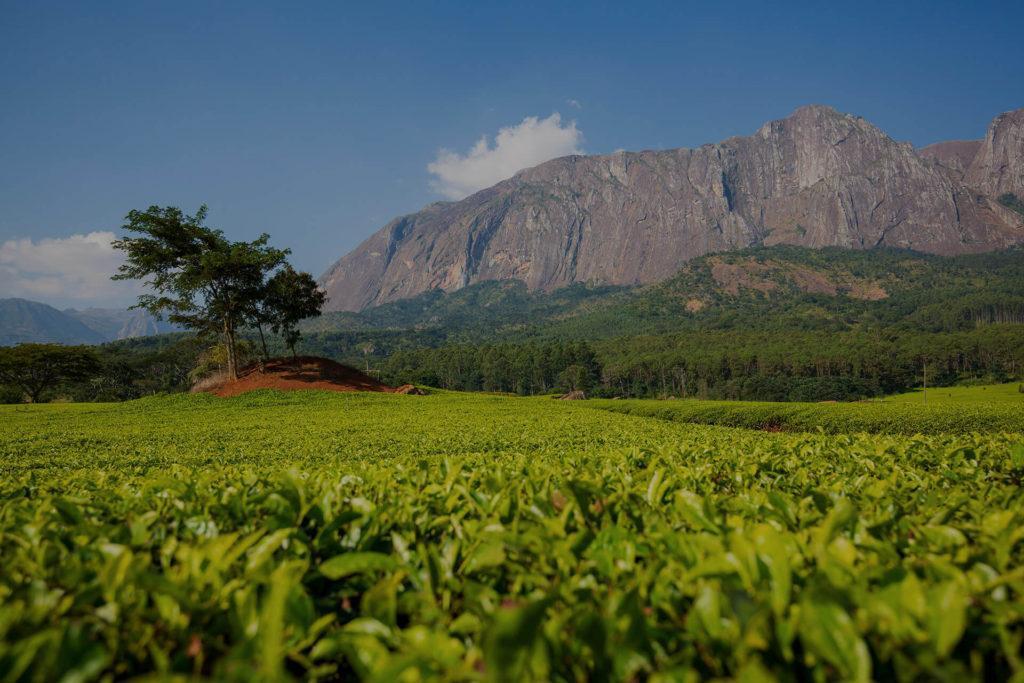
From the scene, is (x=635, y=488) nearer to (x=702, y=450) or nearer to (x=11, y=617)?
(x=11, y=617)

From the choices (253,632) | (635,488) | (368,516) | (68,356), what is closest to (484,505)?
(368,516)

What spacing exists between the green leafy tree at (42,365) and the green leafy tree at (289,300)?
33704 mm

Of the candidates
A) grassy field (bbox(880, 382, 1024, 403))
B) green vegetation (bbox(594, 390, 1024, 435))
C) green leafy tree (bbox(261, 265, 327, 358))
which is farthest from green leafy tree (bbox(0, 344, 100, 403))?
grassy field (bbox(880, 382, 1024, 403))

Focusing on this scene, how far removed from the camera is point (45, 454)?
11.2 meters

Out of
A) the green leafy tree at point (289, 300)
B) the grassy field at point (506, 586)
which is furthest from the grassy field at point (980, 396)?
the grassy field at point (506, 586)

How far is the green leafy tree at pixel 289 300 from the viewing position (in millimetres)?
35531

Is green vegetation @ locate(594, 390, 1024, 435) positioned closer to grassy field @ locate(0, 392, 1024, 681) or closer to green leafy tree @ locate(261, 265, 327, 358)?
grassy field @ locate(0, 392, 1024, 681)

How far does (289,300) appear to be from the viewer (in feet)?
120

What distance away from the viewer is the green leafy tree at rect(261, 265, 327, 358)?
3553 cm

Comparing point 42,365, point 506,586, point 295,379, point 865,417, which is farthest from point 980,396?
point 42,365

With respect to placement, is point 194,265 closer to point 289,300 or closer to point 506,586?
point 289,300

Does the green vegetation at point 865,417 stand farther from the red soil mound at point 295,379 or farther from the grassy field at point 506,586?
the grassy field at point 506,586

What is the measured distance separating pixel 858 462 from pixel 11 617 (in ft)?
15.8

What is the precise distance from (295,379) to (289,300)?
7041 millimetres
